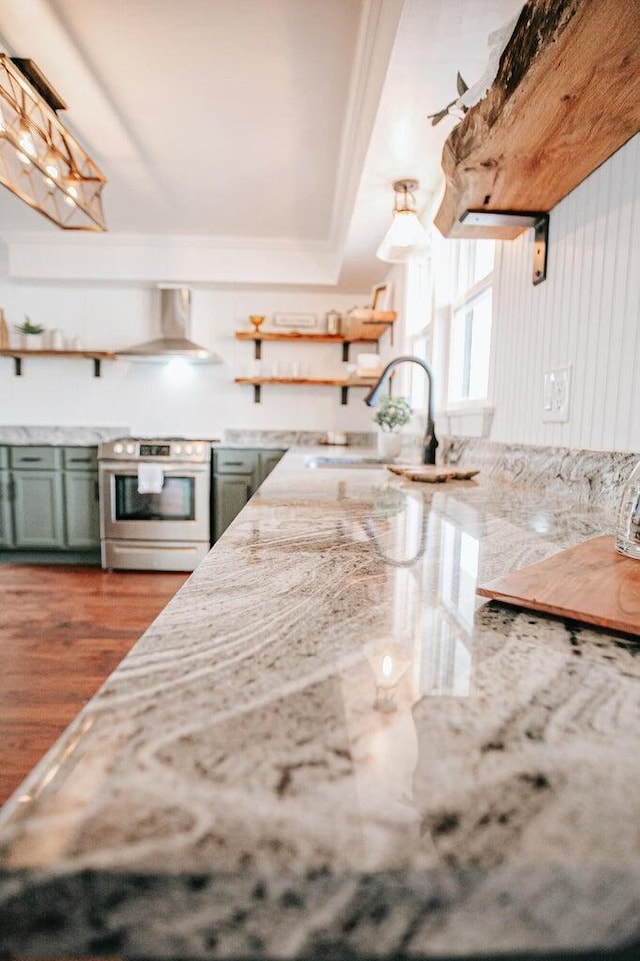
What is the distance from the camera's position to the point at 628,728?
272 mm

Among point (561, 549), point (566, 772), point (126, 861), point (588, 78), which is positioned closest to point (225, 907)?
point (126, 861)

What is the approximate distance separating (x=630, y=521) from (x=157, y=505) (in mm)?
3435

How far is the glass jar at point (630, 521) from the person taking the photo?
596 millimetres

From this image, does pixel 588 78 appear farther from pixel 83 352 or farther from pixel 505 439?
pixel 83 352

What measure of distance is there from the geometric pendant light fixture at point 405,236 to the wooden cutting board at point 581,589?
75.2 inches

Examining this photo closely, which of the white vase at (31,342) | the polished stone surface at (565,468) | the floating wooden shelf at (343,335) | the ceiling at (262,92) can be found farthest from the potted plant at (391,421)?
the white vase at (31,342)

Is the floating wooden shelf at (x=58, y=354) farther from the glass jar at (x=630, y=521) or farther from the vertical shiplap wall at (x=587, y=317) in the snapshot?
the glass jar at (x=630, y=521)

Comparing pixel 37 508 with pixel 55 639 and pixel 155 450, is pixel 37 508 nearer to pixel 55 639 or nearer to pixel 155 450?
pixel 155 450

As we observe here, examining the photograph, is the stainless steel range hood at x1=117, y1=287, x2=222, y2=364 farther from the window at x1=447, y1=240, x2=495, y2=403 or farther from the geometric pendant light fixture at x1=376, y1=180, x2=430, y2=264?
the window at x1=447, y1=240, x2=495, y2=403

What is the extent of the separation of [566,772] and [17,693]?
217 cm

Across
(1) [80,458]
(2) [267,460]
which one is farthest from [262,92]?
(1) [80,458]

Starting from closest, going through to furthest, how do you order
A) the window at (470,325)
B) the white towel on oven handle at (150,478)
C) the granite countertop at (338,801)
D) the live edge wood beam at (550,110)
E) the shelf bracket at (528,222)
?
the granite countertop at (338,801)
the live edge wood beam at (550,110)
the shelf bracket at (528,222)
the window at (470,325)
the white towel on oven handle at (150,478)

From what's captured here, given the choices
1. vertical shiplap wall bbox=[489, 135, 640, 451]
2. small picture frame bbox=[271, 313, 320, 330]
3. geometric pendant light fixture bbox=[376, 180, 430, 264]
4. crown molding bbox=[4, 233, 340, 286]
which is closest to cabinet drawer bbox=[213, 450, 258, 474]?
small picture frame bbox=[271, 313, 320, 330]

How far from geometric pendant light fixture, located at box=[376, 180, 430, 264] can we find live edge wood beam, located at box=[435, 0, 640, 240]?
3.05ft
